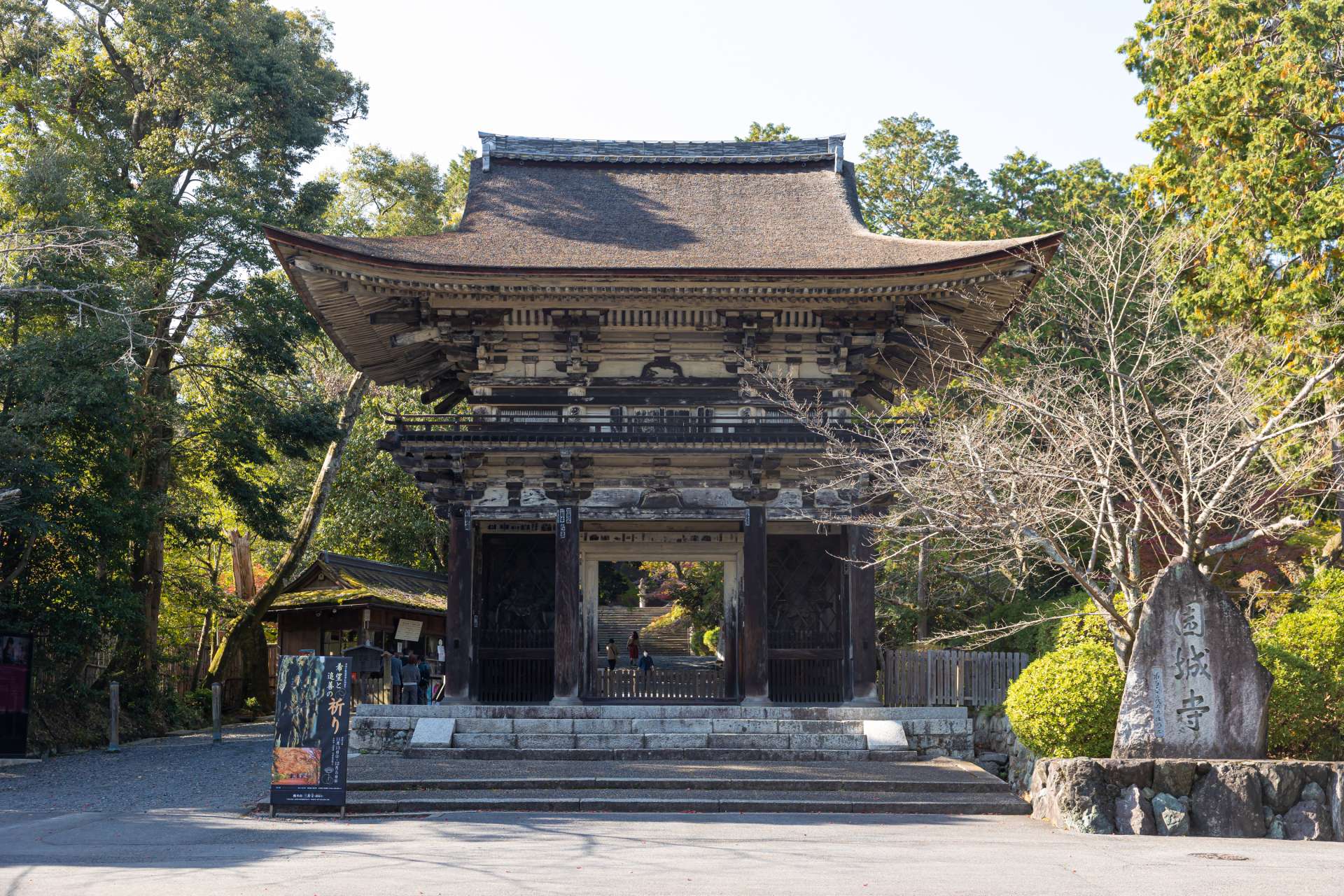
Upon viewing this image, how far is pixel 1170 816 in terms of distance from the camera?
1047cm

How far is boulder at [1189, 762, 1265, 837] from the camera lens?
10422mm

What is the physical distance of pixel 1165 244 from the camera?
15930 millimetres

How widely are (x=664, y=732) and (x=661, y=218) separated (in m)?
8.60

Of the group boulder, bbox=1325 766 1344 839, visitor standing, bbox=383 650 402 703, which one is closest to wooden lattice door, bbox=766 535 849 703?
visitor standing, bbox=383 650 402 703

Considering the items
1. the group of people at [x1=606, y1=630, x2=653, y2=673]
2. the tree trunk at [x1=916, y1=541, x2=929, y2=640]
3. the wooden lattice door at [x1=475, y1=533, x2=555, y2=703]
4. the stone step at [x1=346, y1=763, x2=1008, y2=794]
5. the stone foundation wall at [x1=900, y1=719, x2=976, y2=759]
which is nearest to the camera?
the stone step at [x1=346, y1=763, x2=1008, y2=794]

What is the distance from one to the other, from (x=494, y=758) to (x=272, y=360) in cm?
1296

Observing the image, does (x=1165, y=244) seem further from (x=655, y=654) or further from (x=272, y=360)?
(x=655, y=654)

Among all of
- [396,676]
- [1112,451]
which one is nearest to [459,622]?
[396,676]

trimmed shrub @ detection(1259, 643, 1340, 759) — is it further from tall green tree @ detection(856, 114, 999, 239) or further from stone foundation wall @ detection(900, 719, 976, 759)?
tall green tree @ detection(856, 114, 999, 239)

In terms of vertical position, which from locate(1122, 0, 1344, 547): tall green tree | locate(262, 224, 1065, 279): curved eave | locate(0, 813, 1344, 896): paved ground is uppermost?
locate(1122, 0, 1344, 547): tall green tree

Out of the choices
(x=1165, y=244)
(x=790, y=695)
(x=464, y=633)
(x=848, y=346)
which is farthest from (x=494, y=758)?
(x=1165, y=244)

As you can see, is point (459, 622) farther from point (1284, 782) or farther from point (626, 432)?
point (1284, 782)

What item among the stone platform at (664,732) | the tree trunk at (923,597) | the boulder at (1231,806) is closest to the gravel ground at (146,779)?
the stone platform at (664,732)

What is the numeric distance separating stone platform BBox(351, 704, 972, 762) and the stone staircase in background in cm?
2050
